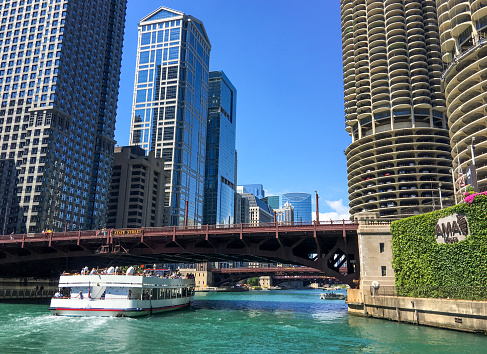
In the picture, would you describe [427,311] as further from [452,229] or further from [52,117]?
[52,117]

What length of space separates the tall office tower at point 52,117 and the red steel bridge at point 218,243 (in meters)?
63.3

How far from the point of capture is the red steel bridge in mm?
56594

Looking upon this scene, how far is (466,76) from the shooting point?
7875cm

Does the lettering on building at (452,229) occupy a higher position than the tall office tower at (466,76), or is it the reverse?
the tall office tower at (466,76)

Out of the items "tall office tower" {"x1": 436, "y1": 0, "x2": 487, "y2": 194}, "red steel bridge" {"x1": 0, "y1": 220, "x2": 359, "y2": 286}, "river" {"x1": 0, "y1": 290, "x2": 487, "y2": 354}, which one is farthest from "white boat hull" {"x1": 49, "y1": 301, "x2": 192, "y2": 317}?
"tall office tower" {"x1": 436, "y1": 0, "x2": 487, "y2": 194}

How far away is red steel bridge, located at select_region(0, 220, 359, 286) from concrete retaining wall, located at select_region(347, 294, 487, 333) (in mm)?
6149

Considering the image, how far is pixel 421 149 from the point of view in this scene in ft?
402

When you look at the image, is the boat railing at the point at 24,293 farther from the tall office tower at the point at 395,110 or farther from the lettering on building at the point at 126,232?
the tall office tower at the point at 395,110

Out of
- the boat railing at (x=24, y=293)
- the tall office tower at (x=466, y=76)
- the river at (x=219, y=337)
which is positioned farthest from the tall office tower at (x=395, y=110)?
the boat railing at (x=24, y=293)

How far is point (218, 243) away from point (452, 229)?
35660 mm

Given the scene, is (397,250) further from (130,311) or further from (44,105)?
(44,105)

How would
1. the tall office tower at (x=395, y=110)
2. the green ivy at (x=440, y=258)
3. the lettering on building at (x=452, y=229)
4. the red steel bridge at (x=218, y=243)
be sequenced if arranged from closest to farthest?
the green ivy at (x=440, y=258) < the lettering on building at (x=452, y=229) < the red steel bridge at (x=218, y=243) < the tall office tower at (x=395, y=110)

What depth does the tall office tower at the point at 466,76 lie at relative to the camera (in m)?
73.5

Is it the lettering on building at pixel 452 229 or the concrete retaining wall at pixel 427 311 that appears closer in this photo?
the concrete retaining wall at pixel 427 311
